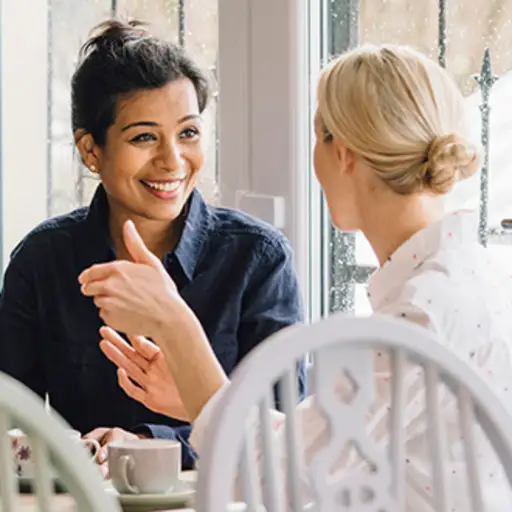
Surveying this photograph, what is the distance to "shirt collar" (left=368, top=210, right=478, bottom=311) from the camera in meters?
1.42

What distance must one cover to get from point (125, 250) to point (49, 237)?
0.47ft

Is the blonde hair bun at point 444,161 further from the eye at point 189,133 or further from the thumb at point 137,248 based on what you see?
the eye at point 189,133

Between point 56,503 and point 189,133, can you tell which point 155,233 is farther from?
point 56,503

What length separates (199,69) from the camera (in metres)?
2.21

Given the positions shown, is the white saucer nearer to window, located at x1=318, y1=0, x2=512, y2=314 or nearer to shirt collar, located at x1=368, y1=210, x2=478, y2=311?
shirt collar, located at x1=368, y1=210, x2=478, y2=311

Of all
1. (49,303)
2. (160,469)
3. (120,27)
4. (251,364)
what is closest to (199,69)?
(120,27)

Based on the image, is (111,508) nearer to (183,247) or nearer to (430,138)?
(430,138)

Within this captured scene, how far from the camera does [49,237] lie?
7.29 ft

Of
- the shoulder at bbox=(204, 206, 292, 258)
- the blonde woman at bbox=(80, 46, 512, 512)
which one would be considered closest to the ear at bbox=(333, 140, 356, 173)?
the blonde woman at bbox=(80, 46, 512, 512)

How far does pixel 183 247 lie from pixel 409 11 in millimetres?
597

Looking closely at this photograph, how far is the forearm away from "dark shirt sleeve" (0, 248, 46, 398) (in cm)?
72

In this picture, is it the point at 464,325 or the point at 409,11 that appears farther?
the point at 409,11

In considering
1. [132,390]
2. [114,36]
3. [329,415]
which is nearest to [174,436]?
[132,390]

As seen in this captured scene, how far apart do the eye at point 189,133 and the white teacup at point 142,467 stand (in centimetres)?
88
